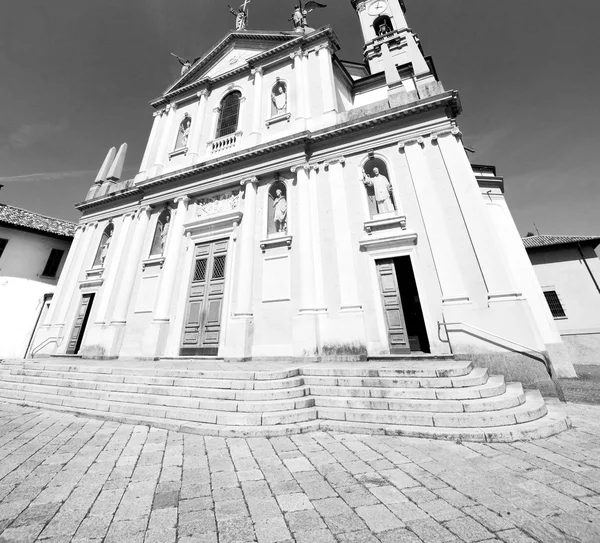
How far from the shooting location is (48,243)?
16.6 metres

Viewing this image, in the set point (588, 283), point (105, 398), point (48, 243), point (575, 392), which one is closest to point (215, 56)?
point (48, 243)

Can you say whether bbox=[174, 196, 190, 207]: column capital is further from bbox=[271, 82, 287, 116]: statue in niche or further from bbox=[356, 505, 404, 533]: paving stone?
bbox=[356, 505, 404, 533]: paving stone

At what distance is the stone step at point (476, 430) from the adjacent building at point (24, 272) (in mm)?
17413

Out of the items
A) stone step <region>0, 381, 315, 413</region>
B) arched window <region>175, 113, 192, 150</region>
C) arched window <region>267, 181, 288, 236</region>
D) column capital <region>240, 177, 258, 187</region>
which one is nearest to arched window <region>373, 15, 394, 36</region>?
arched window <region>175, 113, 192, 150</region>

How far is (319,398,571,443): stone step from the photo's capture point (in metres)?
3.60

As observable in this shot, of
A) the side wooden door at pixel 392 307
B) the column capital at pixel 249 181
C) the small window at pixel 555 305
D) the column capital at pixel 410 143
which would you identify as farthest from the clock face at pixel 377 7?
the small window at pixel 555 305

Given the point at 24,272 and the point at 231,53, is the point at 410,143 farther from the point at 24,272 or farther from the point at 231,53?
the point at 24,272

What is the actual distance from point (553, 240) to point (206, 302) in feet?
61.6

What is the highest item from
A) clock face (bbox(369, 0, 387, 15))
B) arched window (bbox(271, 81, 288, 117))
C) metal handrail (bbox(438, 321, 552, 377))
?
clock face (bbox(369, 0, 387, 15))

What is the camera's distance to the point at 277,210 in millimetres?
10398

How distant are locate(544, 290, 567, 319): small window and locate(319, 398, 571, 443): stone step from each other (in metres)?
13.4

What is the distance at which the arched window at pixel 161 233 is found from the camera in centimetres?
1229

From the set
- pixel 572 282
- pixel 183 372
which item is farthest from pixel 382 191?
pixel 572 282

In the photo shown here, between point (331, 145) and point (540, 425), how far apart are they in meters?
9.79
